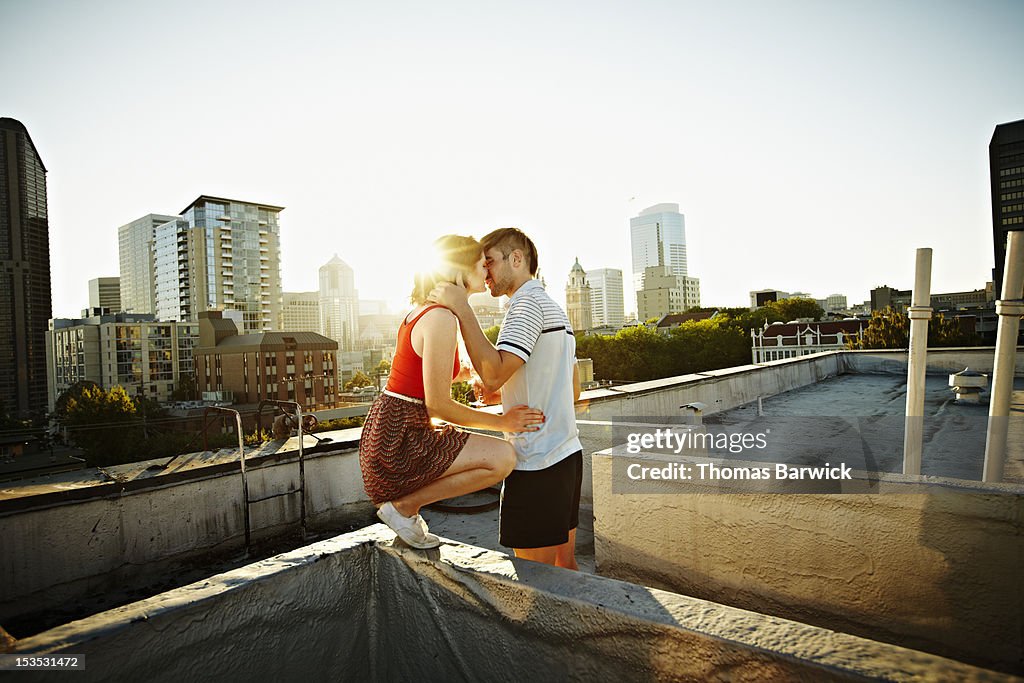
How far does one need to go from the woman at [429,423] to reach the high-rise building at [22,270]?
104 meters

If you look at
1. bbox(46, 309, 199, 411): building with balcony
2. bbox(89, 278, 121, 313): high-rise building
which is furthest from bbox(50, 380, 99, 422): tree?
bbox(89, 278, 121, 313): high-rise building

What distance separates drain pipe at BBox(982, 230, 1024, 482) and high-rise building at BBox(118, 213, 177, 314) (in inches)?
6544

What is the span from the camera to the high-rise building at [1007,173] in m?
14.1

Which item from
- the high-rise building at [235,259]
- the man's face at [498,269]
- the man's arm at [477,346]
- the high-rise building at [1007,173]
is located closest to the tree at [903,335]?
the high-rise building at [1007,173]

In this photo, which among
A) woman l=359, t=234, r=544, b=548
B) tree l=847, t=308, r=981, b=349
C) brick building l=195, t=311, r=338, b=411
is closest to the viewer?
woman l=359, t=234, r=544, b=548

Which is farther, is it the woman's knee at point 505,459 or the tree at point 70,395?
the tree at point 70,395

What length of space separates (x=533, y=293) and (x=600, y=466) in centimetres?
110

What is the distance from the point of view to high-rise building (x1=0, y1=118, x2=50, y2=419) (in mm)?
84500

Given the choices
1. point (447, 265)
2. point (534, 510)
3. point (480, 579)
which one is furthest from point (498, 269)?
point (480, 579)

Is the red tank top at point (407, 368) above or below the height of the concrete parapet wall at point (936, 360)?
above

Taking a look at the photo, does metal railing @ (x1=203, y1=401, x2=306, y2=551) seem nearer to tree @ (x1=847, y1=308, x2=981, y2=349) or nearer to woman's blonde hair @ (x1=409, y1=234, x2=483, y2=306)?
woman's blonde hair @ (x1=409, y1=234, x2=483, y2=306)

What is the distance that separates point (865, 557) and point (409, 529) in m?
1.73

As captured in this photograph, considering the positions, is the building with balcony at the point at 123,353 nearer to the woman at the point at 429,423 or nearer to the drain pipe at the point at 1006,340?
the woman at the point at 429,423

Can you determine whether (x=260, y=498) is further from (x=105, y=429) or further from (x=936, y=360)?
(x=105, y=429)
